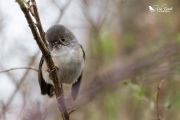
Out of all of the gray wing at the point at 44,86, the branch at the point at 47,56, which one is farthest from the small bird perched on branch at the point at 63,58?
the branch at the point at 47,56

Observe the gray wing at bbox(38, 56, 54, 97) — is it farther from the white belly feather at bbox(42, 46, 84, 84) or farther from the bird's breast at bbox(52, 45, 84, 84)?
the bird's breast at bbox(52, 45, 84, 84)

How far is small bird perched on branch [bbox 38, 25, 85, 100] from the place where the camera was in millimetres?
6402

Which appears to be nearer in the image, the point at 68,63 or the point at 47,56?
the point at 47,56

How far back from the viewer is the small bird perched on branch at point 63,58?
252 inches

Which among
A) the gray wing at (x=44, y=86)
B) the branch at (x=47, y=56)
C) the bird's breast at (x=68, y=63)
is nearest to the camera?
the branch at (x=47, y=56)

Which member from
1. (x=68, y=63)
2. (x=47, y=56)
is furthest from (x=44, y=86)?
(x=47, y=56)

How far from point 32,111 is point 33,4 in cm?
94

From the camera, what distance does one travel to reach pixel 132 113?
978cm

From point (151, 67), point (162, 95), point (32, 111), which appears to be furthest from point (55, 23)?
→ point (162, 95)

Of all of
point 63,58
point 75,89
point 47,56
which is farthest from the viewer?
point 75,89

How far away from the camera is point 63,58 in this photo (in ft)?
21.0

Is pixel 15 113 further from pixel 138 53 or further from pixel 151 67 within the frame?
pixel 138 53

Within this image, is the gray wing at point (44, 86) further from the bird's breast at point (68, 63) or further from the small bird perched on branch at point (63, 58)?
the bird's breast at point (68, 63)

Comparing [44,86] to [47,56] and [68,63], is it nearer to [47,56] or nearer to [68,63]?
[68,63]
